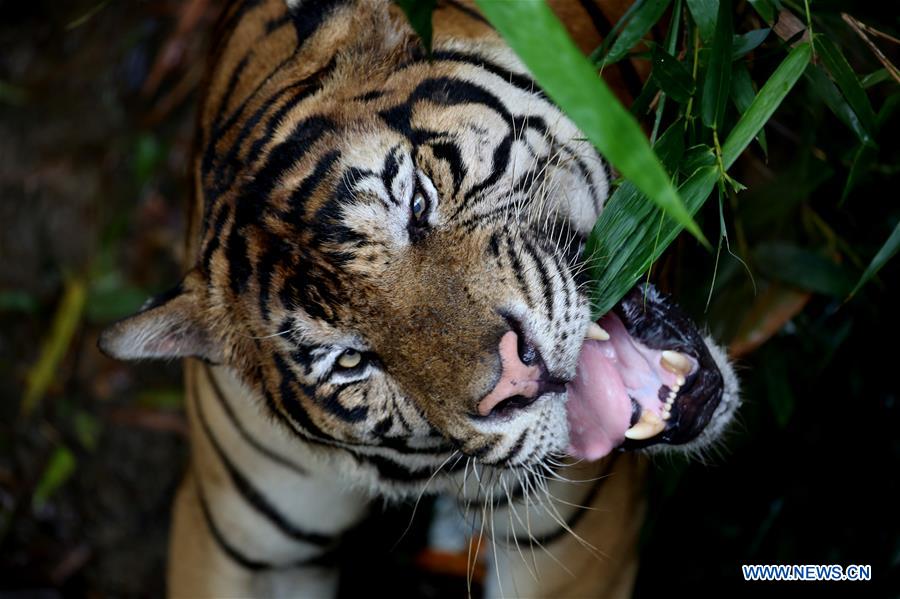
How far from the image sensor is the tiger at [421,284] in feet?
4.81

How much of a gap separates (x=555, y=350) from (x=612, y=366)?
0.19 meters

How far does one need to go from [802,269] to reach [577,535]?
727mm

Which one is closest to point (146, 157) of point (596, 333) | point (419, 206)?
point (419, 206)

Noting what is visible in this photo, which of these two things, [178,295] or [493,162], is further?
[178,295]

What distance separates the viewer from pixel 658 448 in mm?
1669

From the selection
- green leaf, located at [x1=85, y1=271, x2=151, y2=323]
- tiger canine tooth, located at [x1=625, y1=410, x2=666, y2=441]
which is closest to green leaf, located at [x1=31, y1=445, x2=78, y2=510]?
green leaf, located at [x1=85, y1=271, x2=151, y2=323]

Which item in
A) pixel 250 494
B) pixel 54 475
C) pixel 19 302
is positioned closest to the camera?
pixel 250 494

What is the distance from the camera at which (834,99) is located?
5.15 feet

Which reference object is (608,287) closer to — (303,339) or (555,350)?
(555,350)

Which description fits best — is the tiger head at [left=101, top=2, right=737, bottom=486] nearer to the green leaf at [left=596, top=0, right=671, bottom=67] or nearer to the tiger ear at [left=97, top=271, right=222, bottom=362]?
the tiger ear at [left=97, top=271, right=222, bottom=362]

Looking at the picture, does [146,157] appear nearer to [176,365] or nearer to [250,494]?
[176,365]

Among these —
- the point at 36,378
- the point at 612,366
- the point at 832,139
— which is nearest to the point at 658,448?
the point at 612,366

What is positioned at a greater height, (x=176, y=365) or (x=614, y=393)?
(x=176, y=365)

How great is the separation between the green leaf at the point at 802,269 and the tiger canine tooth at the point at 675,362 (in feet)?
2.02
